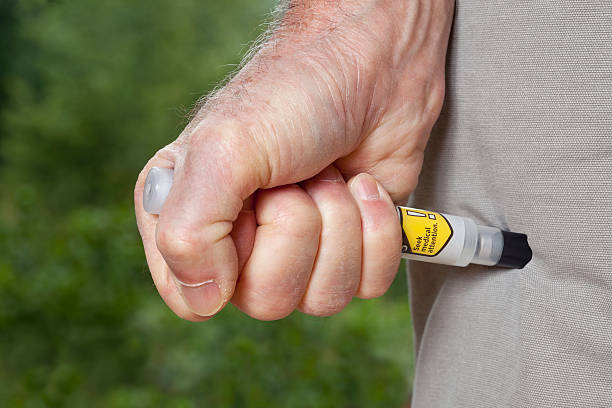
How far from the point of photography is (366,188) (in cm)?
64

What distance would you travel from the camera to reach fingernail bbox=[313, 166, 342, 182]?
633 mm

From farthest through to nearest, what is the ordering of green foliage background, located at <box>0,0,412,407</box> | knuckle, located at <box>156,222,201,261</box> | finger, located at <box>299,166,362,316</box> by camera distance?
green foliage background, located at <box>0,0,412,407</box>
finger, located at <box>299,166,362,316</box>
knuckle, located at <box>156,222,201,261</box>

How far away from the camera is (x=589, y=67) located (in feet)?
2.04

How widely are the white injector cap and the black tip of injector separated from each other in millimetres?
368

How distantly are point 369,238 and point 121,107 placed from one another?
2.41 m

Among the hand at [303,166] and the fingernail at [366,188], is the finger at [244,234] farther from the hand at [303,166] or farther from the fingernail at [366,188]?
the fingernail at [366,188]

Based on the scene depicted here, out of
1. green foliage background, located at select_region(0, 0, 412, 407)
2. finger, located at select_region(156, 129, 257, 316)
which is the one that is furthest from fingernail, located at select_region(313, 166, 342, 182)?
green foliage background, located at select_region(0, 0, 412, 407)

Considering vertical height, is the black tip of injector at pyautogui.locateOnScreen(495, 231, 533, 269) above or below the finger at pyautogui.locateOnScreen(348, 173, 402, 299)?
below

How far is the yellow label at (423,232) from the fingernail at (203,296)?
0.21 meters

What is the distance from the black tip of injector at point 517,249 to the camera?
27.5 inches

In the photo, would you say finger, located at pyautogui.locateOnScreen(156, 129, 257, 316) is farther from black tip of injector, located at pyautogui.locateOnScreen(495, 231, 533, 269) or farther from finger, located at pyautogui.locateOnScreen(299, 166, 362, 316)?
black tip of injector, located at pyautogui.locateOnScreen(495, 231, 533, 269)

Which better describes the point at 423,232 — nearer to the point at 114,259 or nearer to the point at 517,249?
the point at 517,249

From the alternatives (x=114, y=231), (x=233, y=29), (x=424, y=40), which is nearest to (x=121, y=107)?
(x=114, y=231)

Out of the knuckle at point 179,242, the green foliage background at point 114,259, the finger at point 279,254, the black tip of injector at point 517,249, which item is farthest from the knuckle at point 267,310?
the green foliage background at point 114,259
